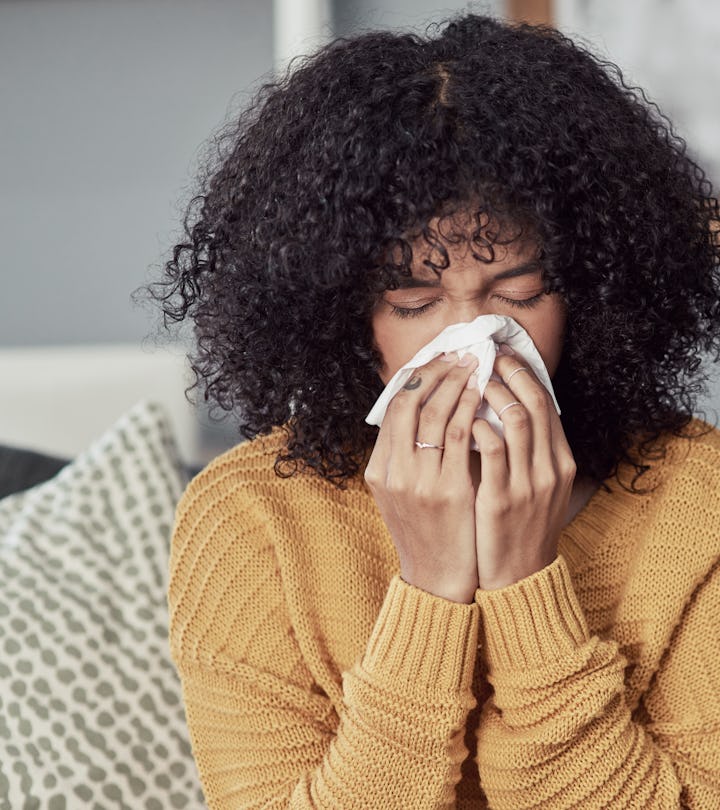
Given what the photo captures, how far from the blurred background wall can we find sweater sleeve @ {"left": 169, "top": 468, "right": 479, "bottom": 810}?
0.89 m

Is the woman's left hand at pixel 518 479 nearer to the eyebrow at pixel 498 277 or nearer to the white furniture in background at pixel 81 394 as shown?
the eyebrow at pixel 498 277

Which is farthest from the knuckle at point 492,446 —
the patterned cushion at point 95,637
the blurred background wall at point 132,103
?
the blurred background wall at point 132,103

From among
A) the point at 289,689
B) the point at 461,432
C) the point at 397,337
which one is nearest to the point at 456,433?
the point at 461,432

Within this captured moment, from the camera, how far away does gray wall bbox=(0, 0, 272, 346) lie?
87.0 inches

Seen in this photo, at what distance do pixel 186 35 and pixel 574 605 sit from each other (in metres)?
1.57

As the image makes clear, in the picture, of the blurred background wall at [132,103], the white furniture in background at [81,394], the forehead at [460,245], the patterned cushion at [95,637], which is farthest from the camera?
the blurred background wall at [132,103]

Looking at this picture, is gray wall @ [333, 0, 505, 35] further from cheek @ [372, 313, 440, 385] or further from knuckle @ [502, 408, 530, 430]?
knuckle @ [502, 408, 530, 430]

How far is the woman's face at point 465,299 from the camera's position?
1042 millimetres

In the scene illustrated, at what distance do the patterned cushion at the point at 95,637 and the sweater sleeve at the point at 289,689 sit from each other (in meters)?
0.18

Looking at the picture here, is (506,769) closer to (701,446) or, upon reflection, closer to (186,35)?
(701,446)

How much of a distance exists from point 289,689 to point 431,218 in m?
0.53

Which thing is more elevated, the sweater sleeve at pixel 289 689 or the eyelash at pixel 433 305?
the eyelash at pixel 433 305

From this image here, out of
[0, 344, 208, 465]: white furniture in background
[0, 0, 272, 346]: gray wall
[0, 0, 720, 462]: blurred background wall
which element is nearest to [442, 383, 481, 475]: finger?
[0, 344, 208, 465]: white furniture in background

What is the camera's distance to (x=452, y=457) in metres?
1.08
